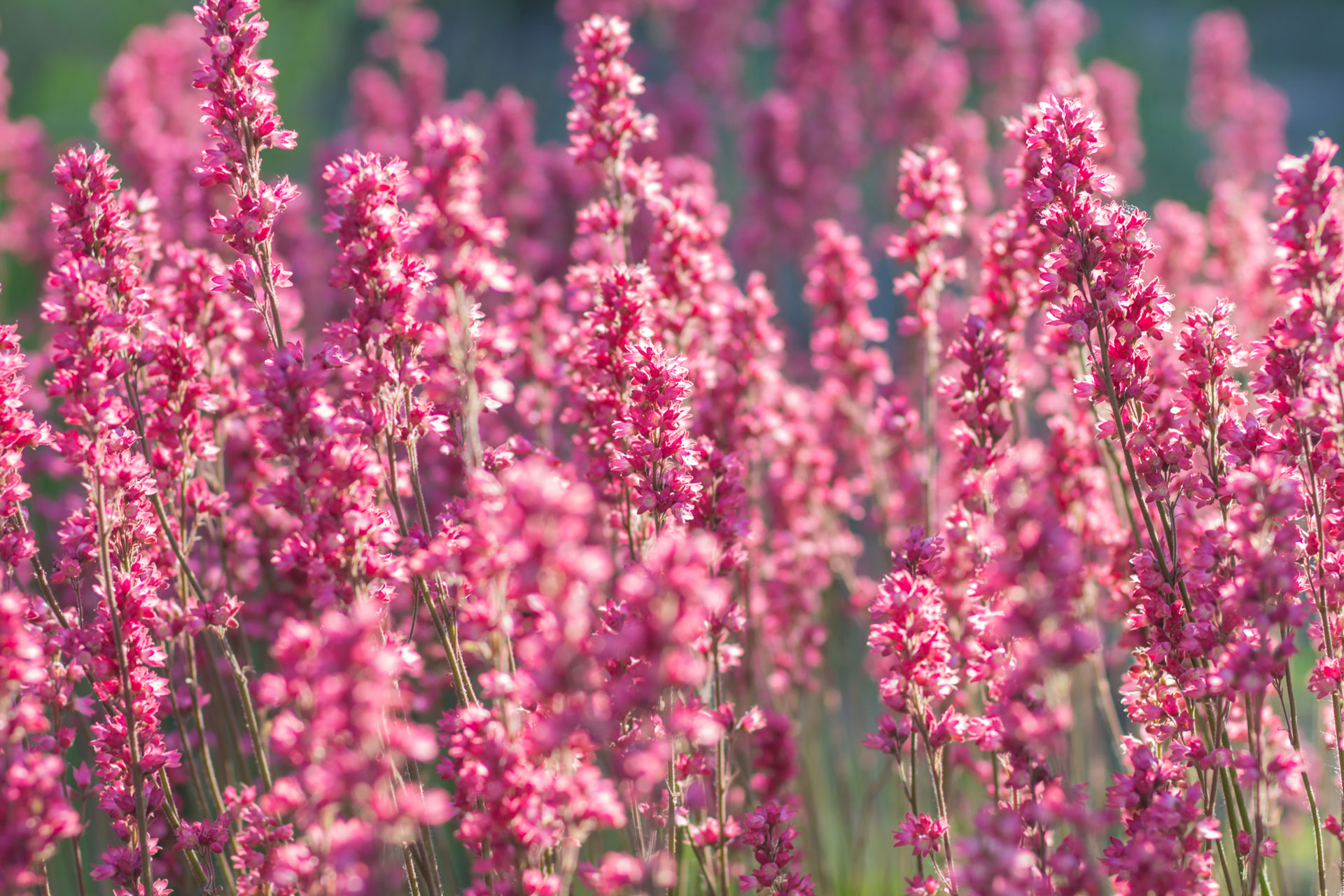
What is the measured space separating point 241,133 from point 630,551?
1269mm

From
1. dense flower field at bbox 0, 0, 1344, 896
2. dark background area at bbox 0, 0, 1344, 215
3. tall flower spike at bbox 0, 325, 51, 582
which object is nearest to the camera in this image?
dense flower field at bbox 0, 0, 1344, 896

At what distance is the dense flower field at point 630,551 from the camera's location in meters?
1.58

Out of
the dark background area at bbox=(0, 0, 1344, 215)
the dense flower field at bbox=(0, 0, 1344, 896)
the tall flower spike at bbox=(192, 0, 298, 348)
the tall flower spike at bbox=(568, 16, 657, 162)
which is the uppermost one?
the dark background area at bbox=(0, 0, 1344, 215)

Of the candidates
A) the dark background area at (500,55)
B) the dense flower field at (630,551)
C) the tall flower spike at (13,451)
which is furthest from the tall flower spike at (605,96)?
the dark background area at (500,55)

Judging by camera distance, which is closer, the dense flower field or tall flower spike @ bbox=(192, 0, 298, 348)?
the dense flower field

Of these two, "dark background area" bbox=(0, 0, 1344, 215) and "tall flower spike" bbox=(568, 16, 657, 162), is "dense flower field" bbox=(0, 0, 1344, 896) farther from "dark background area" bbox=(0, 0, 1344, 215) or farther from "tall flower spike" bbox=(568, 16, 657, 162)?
"dark background area" bbox=(0, 0, 1344, 215)

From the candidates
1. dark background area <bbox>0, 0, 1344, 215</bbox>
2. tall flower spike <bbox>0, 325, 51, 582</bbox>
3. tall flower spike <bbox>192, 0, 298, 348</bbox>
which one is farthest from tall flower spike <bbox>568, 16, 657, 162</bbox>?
dark background area <bbox>0, 0, 1344, 215</bbox>

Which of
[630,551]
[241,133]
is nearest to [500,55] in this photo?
[241,133]

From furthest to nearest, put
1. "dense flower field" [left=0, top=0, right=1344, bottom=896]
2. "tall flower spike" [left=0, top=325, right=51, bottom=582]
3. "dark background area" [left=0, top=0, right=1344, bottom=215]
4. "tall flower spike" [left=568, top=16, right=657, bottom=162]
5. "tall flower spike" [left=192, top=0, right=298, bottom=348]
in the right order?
"dark background area" [left=0, top=0, right=1344, bottom=215] < "tall flower spike" [left=568, top=16, right=657, bottom=162] < "tall flower spike" [left=192, top=0, right=298, bottom=348] < "tall flower spike" [left=0, top=325, right=51, bottom=582] < "dense flower field" [left=0, top=0, right=1344, bottom=896]

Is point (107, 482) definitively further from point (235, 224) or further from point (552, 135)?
point (552, 135)

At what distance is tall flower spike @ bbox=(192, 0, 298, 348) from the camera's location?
213 cm

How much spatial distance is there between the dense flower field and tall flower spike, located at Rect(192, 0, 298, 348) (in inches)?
0.4

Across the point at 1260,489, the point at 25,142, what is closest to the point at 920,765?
the point at 1260,489

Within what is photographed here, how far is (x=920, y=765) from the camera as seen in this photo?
12.1 ft
